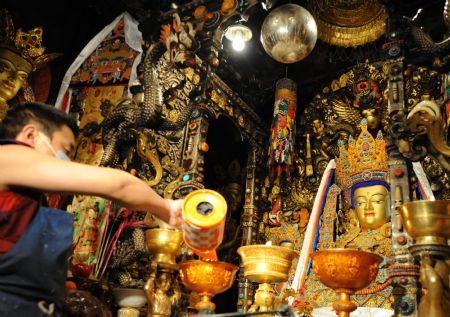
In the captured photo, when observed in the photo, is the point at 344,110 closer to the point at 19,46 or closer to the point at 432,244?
the point at 432,244

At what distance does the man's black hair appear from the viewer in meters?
1.29

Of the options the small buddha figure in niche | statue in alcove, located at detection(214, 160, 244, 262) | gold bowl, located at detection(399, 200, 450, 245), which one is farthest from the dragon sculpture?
gold bowl, located at detection(399, 200, 450, 245)

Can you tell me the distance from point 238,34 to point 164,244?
2.32 metres

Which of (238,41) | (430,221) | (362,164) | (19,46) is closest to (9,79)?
(19,46)

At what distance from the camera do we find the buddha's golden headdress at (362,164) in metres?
4.71

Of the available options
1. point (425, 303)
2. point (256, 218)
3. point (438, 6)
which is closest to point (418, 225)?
point (425, 303)

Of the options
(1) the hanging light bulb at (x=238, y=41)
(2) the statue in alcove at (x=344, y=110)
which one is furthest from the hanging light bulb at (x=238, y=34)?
(2) the statue in alcove at (x=344, y=110)

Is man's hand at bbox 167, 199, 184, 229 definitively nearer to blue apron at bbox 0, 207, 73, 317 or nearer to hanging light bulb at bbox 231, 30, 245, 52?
blue apron at bbox 0, 207, 73, 317

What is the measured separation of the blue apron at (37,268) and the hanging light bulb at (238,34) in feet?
11.7

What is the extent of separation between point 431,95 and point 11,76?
394 centimetres

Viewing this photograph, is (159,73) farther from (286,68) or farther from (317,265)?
(317,265)

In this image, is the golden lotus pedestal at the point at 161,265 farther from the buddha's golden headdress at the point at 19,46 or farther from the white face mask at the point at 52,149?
the white face mask at the point at 52,149

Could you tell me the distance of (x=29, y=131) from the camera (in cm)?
128

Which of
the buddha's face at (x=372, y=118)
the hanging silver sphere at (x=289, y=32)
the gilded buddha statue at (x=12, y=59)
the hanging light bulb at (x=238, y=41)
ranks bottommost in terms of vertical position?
the gilded buddha statue at (x=12, y=59)
